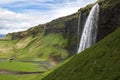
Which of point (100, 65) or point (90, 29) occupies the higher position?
point (90, 29)

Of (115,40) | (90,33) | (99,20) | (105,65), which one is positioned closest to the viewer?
(105,65)

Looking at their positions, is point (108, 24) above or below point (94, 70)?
above

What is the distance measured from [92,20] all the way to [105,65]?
92.5 metres

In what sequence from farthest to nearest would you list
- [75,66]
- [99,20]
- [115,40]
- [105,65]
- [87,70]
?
[99,20] → [75,66] → [115,40] → [87,70] → [105,65]

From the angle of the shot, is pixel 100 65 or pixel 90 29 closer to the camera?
pixel 100 65

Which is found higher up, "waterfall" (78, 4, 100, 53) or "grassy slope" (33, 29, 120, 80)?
"waterfall" (78, 4, 100, 53)

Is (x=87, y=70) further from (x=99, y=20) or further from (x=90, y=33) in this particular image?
(x=99, y=20)

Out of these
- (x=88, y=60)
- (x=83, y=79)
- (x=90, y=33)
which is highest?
(x=90, y=33)

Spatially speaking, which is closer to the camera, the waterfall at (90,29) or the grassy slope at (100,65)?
the grassy slope at (100,65)

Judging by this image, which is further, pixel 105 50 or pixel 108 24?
pixel 108 24

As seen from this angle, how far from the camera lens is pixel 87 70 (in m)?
49.2

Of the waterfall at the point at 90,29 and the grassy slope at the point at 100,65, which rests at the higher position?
the waterfall at the point at 90,29

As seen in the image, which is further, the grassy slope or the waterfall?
the waterfall

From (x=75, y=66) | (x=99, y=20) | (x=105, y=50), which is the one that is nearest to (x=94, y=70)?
(x=105, y=50)
